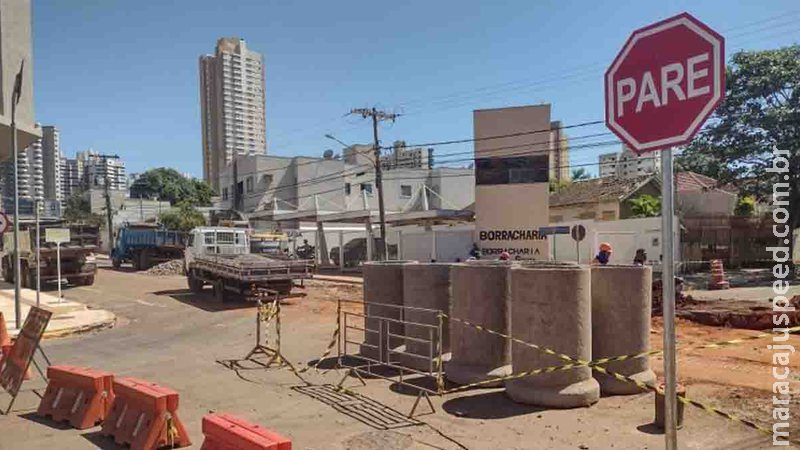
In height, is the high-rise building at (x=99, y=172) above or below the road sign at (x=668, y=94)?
above

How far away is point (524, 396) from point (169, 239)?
34986 millimetres

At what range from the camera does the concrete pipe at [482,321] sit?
812 cm

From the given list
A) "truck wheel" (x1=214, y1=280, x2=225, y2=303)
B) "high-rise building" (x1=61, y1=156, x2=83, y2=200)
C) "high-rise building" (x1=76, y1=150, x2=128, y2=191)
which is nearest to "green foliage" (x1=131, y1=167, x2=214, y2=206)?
"high-rise building" (x1=76, y1=150, x2=128, y2=191)

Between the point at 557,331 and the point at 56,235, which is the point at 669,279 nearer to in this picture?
the point at 557,331

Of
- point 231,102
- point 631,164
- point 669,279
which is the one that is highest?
point 231,102

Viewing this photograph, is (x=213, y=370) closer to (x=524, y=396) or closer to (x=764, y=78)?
(x=524, y=396)

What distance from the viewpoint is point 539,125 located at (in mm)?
30672

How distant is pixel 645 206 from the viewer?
38.1 metres

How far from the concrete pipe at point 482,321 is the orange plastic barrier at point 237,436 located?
149 inches

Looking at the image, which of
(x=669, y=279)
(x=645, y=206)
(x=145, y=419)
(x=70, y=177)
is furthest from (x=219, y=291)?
(x=70, y=177)

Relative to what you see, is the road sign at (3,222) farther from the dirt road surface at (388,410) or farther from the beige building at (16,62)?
A: the dirt road surface at (388,410)

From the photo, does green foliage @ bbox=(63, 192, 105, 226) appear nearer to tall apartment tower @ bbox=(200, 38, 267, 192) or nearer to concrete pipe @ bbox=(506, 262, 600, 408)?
tall apartment tower @ bbox=(200, 38, 267, 192)

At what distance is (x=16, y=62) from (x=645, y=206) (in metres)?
34.1

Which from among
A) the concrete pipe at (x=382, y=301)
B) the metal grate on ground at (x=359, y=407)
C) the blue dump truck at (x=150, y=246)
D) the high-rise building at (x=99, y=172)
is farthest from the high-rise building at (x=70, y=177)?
the metal grate on ground at (x=359, y=407)
